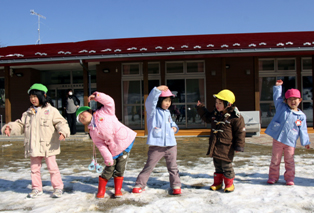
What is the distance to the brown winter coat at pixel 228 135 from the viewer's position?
11.3 feet

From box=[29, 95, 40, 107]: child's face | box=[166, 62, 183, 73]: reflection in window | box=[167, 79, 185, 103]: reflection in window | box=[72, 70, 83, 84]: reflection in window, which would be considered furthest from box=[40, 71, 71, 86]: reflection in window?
box=[29, 95, 40, 107]: child's face

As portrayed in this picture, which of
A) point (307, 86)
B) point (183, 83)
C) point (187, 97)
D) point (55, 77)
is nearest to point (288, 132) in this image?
point (187, 97)

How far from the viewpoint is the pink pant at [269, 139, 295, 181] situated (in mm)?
3760

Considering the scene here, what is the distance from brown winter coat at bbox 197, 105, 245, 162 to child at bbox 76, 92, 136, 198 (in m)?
1.11

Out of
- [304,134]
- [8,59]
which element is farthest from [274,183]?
[8,59]

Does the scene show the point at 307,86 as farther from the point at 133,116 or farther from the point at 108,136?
the point at 108,136

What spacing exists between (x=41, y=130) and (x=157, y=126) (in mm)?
1504

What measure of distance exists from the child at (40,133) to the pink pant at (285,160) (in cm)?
289

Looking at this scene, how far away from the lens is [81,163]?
18.0ft

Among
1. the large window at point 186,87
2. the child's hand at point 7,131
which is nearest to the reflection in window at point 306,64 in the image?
the large window at point 186,87

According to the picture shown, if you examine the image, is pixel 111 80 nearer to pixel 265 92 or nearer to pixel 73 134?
pixel 73 134

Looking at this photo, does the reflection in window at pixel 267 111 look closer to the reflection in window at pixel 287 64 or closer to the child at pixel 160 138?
the reflection in window at pixel 287 64

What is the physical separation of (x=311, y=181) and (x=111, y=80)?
28.6 feet

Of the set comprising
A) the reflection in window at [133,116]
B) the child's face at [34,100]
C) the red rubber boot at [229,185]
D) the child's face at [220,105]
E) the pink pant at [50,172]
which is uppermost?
the child's face at [34,100]
